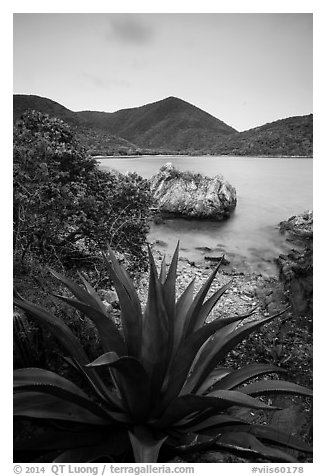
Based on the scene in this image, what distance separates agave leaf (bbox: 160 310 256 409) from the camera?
114 cm

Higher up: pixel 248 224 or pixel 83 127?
pixel 83 127

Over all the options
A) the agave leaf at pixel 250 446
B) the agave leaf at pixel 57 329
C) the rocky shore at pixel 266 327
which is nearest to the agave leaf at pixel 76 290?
the agave leaf at pixel 57 329

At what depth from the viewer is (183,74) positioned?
6.62ft

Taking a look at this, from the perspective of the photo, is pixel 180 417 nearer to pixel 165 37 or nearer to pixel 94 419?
pixel 94 419

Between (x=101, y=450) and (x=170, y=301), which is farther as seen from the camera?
(x=170, y=301)

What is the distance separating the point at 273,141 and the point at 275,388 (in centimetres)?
157

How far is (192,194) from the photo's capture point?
8.29 ft

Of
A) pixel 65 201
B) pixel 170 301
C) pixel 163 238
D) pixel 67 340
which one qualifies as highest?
→ pixel 65 201

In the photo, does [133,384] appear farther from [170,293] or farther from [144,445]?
[170,293]

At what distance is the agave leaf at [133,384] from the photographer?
1.06 metres

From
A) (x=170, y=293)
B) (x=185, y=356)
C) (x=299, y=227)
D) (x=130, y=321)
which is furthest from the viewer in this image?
(x=299, y=227)

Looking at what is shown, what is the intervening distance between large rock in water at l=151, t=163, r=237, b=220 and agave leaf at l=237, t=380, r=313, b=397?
4.05 feet

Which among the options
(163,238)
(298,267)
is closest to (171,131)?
(163,238)
